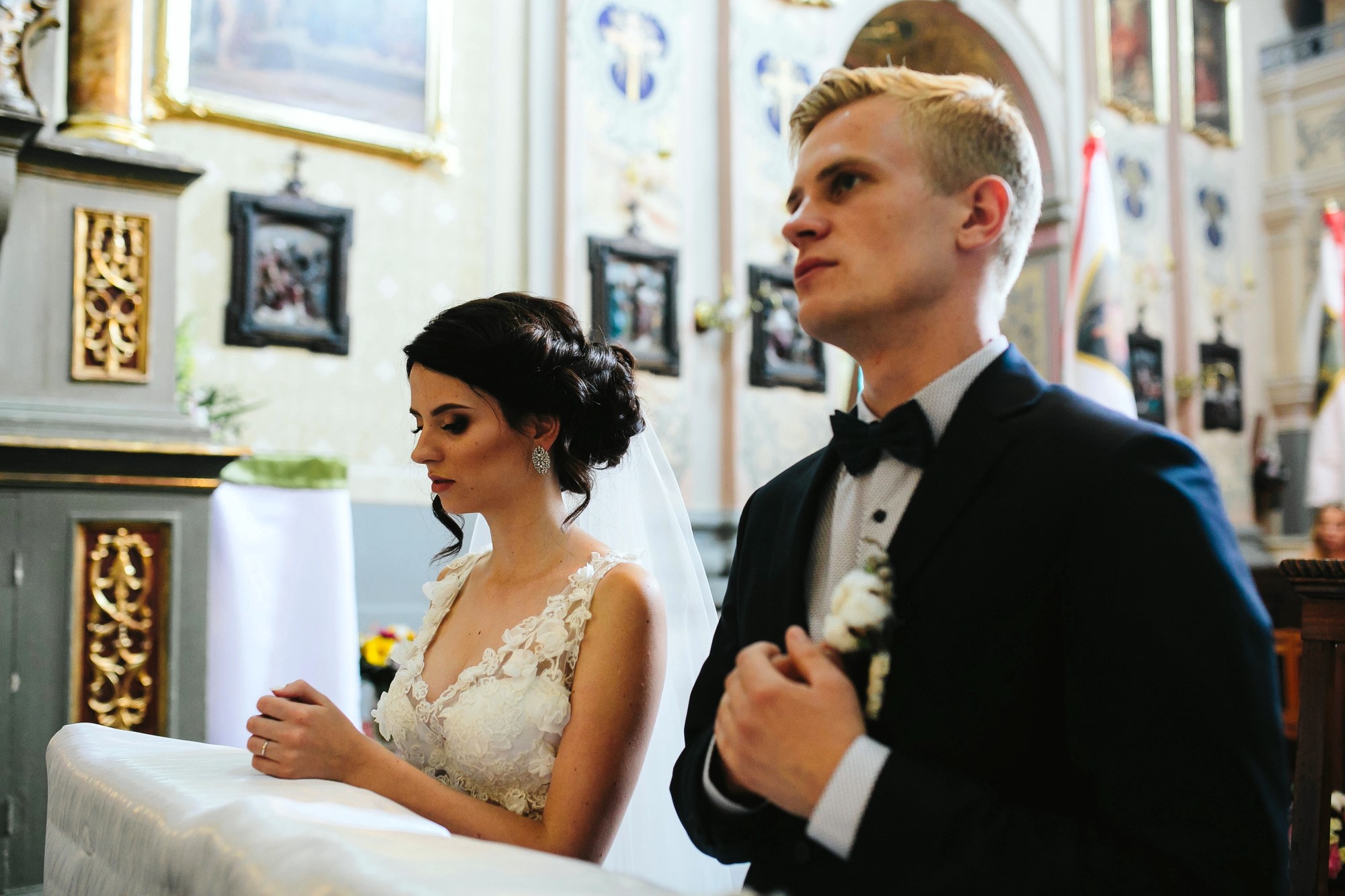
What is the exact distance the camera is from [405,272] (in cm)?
605

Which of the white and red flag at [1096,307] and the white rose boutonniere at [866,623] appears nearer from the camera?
the white rose boutonniere at [866,623]

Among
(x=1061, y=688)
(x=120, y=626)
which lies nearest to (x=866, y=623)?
(x=1061, y=688)

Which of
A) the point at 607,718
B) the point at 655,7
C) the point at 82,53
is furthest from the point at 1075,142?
the point at 607,718

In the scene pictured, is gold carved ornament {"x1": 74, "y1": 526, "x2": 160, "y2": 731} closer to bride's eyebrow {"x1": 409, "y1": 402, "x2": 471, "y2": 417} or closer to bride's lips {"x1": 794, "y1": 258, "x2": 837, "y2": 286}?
bride's eyebrow {"x1": 409, "y1": 402, "x2": 471, "y2": 417}

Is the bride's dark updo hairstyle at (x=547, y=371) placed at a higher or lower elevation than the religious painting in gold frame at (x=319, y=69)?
lower

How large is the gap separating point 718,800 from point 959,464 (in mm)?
480

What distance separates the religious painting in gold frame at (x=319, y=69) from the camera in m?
5.39

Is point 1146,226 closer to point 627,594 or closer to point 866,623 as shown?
point 627,594

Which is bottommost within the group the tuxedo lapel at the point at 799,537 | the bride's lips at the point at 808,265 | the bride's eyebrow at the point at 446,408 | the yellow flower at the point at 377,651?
the yellow flower at the point at 377,651

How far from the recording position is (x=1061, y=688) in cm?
121

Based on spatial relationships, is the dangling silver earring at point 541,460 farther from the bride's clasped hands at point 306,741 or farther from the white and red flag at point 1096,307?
the white and red flag at point 1096,307

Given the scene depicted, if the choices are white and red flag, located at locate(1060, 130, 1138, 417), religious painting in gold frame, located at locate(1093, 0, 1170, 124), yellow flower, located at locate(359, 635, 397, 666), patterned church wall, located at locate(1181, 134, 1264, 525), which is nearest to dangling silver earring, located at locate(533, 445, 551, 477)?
yellow flower, located at locate(359, 635, 397, 666)

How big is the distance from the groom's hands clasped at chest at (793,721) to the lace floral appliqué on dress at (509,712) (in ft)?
2.95

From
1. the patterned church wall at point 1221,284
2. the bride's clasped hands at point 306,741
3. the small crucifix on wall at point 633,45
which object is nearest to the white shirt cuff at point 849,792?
the bride's clasped hands at point 306,741
